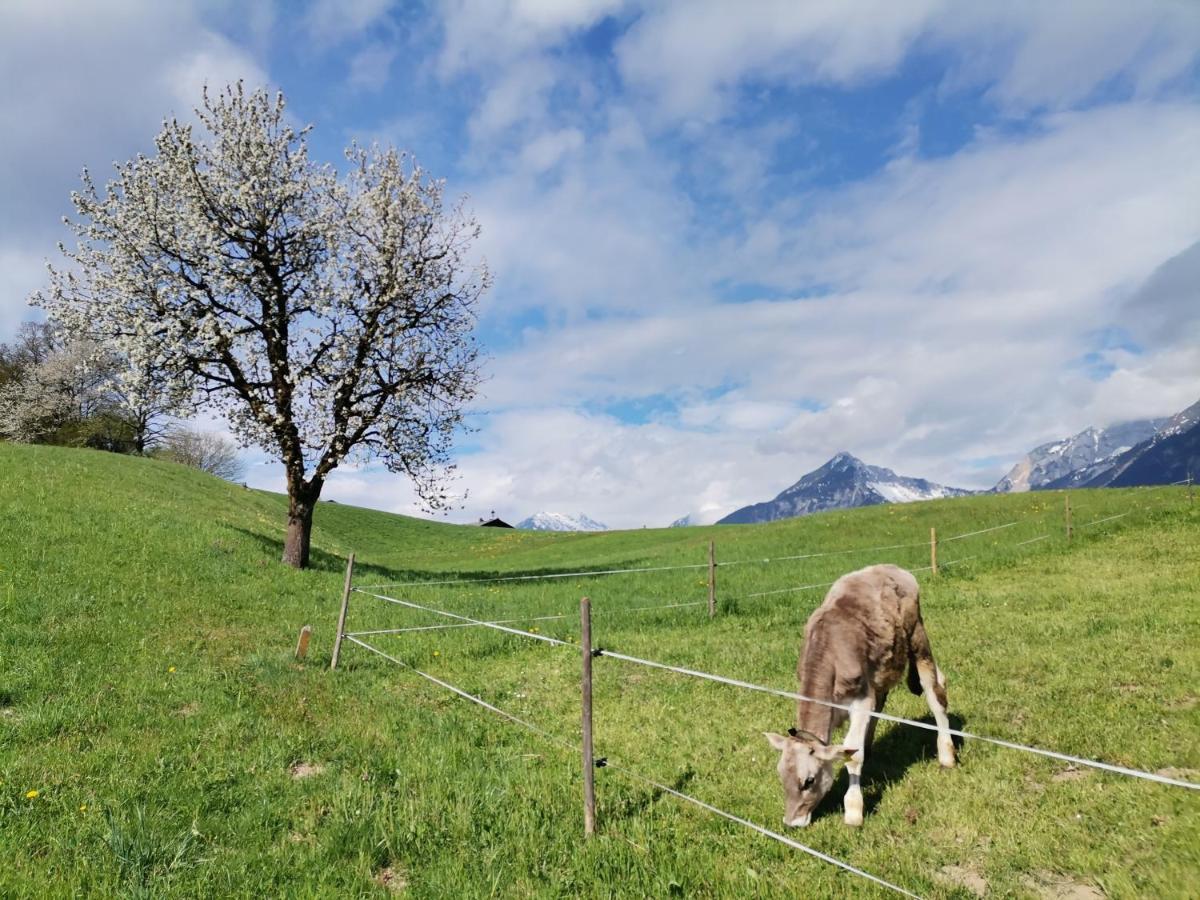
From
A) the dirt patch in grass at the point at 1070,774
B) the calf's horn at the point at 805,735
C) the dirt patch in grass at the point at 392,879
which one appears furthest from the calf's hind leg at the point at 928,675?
the dirt patch in grass at the point at 392,879

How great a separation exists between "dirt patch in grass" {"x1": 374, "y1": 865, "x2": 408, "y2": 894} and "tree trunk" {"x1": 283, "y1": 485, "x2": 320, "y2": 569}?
63.6 feet

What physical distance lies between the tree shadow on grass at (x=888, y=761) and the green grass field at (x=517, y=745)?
2.5 inches

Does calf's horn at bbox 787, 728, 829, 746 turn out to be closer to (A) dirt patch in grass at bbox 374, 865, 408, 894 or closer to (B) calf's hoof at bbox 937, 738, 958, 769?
(B) calf's hoof at bbox 937, 738, 958, 769

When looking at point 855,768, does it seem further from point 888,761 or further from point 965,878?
point 888,761

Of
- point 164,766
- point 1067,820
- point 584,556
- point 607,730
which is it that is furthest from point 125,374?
point 584,556

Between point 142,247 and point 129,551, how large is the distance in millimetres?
10695

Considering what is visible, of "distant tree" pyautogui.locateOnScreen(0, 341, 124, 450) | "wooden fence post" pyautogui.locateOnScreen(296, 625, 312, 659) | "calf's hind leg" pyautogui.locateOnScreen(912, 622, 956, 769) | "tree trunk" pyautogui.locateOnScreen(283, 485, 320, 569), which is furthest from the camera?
"distant tree" pyautogui.locateOnScreen(0, 341, 124, 450)

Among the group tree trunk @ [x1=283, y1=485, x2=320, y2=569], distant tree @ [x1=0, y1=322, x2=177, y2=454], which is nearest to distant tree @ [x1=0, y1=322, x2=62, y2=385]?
distant tree @ [x1=0, y1=322, x2=177, y2=454]

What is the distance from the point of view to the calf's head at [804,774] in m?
6.73

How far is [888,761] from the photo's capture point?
8.42 meters

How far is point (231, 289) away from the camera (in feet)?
75.8

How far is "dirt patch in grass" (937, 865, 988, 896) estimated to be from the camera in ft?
18.9

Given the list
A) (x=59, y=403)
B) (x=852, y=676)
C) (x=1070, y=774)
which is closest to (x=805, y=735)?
(x=852, y=676)

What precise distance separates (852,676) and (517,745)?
4.71 meters
